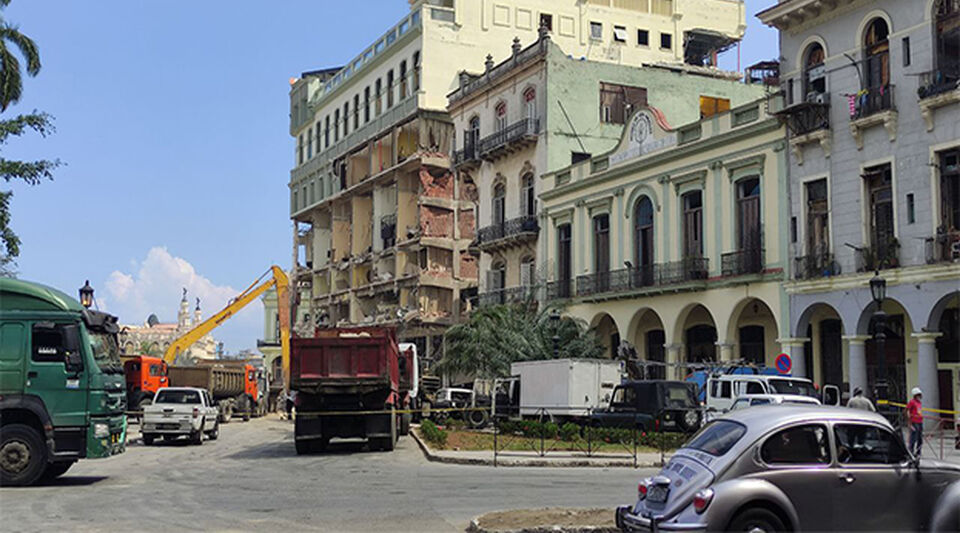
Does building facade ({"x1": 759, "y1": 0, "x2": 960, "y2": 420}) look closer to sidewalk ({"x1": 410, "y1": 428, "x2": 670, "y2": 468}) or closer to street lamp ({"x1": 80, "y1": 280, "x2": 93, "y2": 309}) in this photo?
sidewalk ({"x1": 410, "y1": 428, "x2": 670, "y2": 468})

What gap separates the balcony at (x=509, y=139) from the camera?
4909cm

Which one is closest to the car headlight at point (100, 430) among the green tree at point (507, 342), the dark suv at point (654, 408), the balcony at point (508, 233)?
the dark suv at point (654, 408)

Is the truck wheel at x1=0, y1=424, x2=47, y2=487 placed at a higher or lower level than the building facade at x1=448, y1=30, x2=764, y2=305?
lower

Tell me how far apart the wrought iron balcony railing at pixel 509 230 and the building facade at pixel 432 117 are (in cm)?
831

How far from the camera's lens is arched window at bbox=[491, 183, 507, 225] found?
173 ft

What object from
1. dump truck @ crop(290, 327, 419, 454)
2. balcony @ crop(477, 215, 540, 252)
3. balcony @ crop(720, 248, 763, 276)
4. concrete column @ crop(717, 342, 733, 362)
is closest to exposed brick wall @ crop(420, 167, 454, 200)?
balcony @ crop(477, 215, 540, 252)

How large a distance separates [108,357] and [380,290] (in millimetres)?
46165

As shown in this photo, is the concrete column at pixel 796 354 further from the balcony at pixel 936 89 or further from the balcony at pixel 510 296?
the balcony at pixel 510 296

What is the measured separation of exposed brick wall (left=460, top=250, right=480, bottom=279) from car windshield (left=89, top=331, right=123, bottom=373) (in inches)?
1616

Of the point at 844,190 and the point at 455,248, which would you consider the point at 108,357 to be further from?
the point at 455,248

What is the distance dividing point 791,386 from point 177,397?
1809 centimetres

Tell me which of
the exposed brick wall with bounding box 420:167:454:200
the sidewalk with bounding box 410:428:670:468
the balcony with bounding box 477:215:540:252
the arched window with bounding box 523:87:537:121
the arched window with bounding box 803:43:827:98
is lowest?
the sidewalk with bounding box 410:428:670:468

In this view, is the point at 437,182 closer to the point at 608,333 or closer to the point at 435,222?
the point at 435,222

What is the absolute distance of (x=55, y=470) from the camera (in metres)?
20.5
